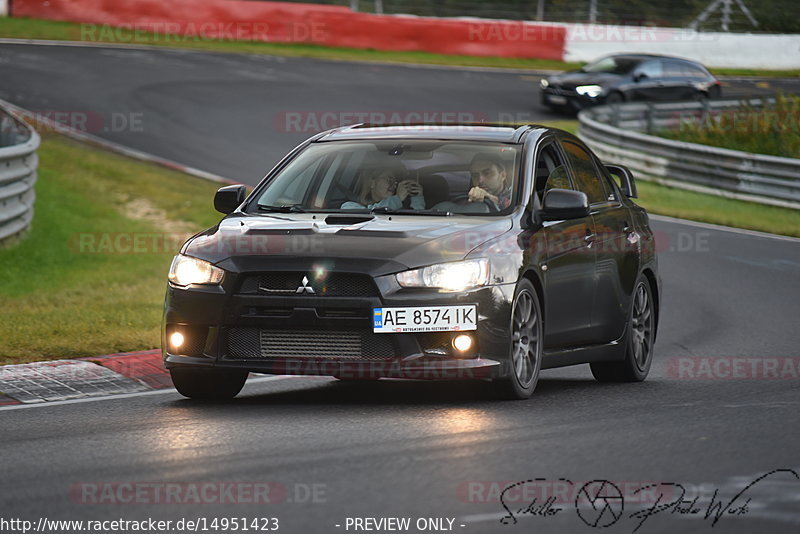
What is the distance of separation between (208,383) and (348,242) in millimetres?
1371

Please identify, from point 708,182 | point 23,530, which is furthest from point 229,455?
point 708,182

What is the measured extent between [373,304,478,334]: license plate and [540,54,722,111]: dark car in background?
2796 cm

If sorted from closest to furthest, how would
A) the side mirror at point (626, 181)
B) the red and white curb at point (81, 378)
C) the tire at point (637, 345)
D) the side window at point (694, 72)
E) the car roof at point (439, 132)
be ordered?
the red and white curb at point (81, 378) → the car roof at point (439, 132) → the tire at point (637, 345) → the side mirror at point (626, 181) → the side window at point (694, 72)

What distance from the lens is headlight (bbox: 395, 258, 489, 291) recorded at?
869 cm

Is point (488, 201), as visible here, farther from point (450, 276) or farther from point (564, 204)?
point (450, 276)

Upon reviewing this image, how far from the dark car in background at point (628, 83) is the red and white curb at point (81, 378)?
26011mm

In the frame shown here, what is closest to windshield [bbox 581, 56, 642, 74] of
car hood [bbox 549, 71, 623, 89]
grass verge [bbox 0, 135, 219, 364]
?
car hood [bbox 549, 71, 623, 89]

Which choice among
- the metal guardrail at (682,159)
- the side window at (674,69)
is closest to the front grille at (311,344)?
the metal guardrail at (682,159)

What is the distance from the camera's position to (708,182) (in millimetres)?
29016

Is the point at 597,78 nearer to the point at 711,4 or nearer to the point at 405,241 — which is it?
the point at 711,4

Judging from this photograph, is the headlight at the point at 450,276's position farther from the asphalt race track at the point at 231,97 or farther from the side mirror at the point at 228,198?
the asphalt race track at the point at 231,97

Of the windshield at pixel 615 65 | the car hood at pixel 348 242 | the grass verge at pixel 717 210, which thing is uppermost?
the car hood at pixel 348 242

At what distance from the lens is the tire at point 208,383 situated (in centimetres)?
940

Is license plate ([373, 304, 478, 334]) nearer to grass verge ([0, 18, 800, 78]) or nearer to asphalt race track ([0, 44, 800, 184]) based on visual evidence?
asphalt race track ([0, 44, 800, 184])
